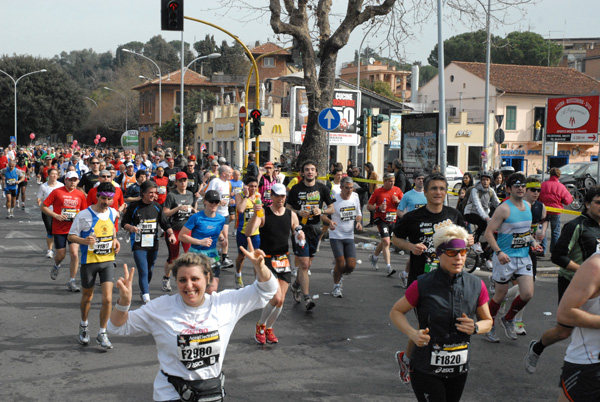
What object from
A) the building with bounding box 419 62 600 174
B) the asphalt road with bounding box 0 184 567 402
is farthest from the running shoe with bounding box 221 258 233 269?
the building with bounding box 419 62 600 174

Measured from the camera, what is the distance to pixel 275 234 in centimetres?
809

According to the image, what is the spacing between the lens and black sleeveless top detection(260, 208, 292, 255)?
8023 millimetres

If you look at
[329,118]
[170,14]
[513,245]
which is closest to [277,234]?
[513,245]

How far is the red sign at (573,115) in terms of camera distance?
16922 mm

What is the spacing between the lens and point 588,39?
104750 mm

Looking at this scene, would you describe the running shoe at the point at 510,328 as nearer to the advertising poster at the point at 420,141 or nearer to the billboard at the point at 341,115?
the advertising poster at the point at 420,141

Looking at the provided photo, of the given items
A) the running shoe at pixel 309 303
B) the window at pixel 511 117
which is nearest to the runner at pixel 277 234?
the running shoe at pixel 309 303

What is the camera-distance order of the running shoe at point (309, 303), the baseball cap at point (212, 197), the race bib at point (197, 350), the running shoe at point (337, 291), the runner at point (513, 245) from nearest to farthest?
the race bib at point (197, 350), the runner at point (513, 245), the baseball cap at point (212, 197), the running shoe at point (309, 303), the running shoe at point (337, 291)

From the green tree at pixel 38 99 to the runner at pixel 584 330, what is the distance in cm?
7893

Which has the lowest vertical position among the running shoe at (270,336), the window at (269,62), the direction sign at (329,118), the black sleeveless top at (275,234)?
the running shoe at (270,336)

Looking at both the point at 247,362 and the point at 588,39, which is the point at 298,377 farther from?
the point at 588,39

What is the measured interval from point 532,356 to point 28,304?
6.67 m

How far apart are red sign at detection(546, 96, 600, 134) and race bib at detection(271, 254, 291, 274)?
1151 centimetres

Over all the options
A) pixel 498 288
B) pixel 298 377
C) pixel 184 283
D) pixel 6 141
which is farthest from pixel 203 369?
pixel 6 141
